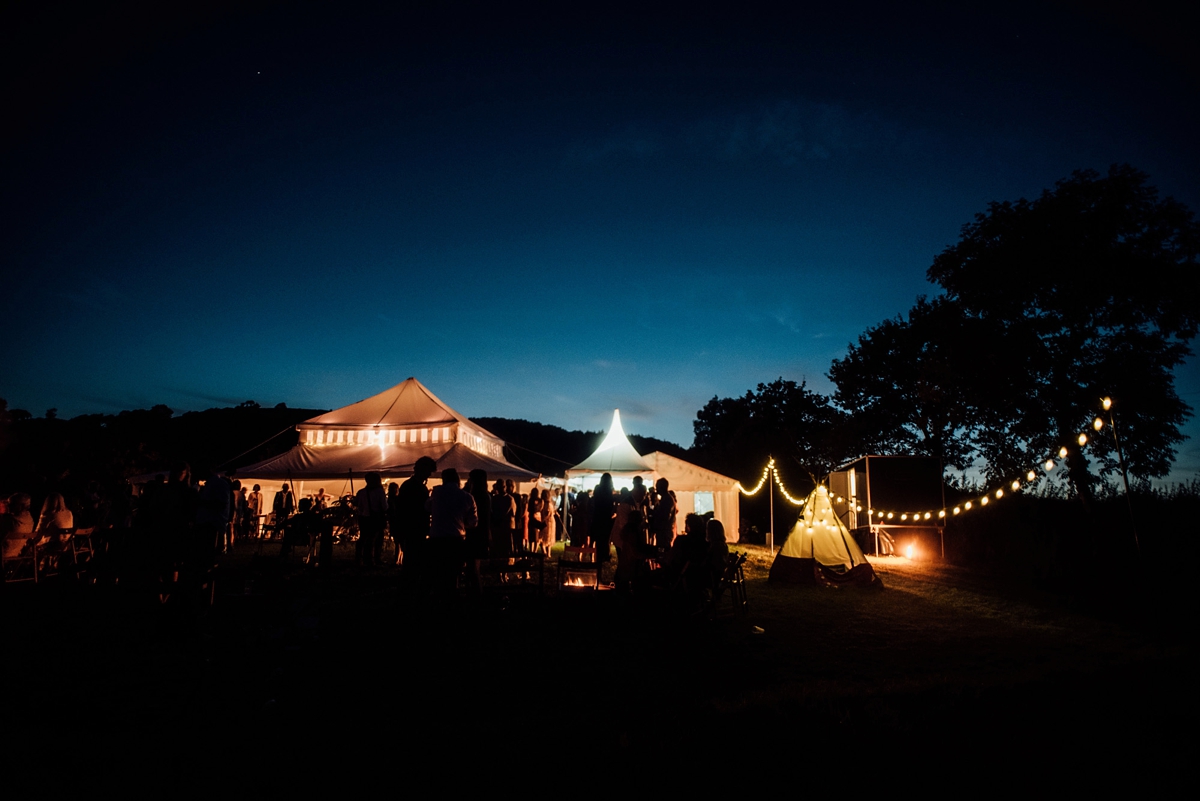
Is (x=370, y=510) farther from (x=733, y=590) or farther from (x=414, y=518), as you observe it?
(x=733, y=590)

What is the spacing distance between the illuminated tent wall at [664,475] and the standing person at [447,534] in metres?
10.4

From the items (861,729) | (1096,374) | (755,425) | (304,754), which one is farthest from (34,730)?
(755,425)

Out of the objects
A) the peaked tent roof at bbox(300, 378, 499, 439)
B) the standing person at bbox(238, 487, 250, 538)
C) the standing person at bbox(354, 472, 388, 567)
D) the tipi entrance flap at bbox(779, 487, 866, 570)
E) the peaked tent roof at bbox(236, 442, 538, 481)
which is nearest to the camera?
the standing person at bbox(354, 472, 388, 567)

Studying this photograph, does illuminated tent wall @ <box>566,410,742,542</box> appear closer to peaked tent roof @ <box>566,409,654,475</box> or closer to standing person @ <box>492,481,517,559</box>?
peaked tent roof @ <box>566,409,654,475</box>

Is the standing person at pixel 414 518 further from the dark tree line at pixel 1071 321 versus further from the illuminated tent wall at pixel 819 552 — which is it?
the dark tree line at pixel 1071 321

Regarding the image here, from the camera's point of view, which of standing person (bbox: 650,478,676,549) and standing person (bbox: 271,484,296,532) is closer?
standing person (bbox: 650,478,676,549)

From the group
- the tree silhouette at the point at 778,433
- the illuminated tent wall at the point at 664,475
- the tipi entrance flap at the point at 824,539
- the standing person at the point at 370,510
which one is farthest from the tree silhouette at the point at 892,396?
the standing person at the point at 370,510

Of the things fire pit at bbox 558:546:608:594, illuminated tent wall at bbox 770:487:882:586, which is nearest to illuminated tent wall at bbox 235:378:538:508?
fire pit at bbox 558:546:608:594

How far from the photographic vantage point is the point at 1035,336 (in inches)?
655

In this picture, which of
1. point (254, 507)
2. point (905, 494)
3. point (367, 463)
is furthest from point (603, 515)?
point (254, 507)

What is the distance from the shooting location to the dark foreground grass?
9.58 feet

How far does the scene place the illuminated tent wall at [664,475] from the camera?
16.9 metres

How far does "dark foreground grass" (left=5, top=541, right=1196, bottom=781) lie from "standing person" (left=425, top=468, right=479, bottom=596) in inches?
12.6

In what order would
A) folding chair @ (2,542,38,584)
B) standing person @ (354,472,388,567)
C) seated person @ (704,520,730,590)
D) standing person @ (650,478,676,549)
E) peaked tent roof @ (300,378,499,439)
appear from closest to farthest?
seated person @ (704,520,730,590) < folding chair @ (2,542,38,584) < standing person @ (354,472,388,567) < standing person @ (650,478,676,549) < peaked tent roof @ (300,378,499,439)
